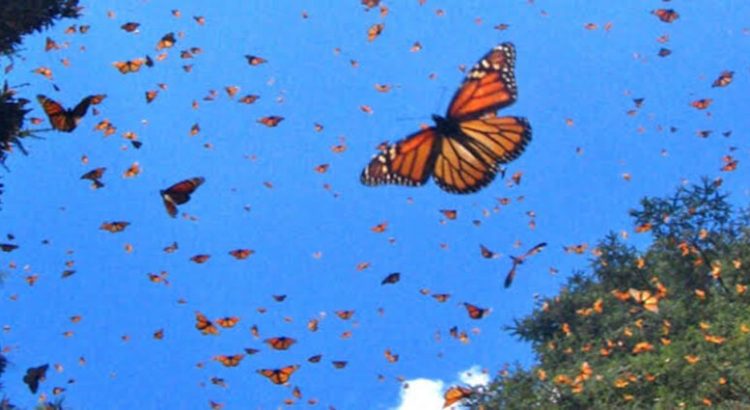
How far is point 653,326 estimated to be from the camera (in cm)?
2945

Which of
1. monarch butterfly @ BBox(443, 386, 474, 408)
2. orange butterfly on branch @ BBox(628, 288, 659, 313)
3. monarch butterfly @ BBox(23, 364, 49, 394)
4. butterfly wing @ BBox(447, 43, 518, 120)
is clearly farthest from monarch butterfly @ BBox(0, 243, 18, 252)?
orange butterfly on branch @ BBox(628, 288, 659, 313)

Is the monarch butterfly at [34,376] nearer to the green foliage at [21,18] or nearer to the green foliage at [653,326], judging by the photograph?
the green foliage at [21,18]

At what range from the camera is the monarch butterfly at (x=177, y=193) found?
8914 millimetres

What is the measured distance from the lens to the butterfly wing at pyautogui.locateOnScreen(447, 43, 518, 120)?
9.34 metres

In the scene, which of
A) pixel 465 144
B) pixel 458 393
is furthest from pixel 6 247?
pixel 458 393

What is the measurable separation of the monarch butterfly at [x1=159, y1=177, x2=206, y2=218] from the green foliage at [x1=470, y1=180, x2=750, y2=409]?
1692 centimetres

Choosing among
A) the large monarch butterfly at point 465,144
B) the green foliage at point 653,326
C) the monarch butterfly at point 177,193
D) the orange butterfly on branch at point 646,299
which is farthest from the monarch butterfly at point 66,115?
the orange butterfly on branch at point 646,299

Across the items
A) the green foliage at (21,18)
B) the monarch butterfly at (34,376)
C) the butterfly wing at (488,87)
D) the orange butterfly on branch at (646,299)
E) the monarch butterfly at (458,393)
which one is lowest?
the monarch butterfly at (34,376)

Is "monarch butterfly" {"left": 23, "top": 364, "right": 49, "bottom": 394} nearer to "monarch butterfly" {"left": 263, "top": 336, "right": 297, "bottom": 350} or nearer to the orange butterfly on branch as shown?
"monarch butterfly" {"left": 263, "top": 336, "right": 297, "bottom": 350}

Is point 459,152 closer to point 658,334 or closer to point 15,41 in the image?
point 15,41

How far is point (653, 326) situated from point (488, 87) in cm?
2319

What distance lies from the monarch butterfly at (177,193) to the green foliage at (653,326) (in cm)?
1692

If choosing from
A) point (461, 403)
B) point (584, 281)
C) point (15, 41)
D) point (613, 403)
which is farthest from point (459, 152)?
point (584, 281)

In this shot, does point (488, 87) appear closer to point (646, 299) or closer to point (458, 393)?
point (458, 393)
